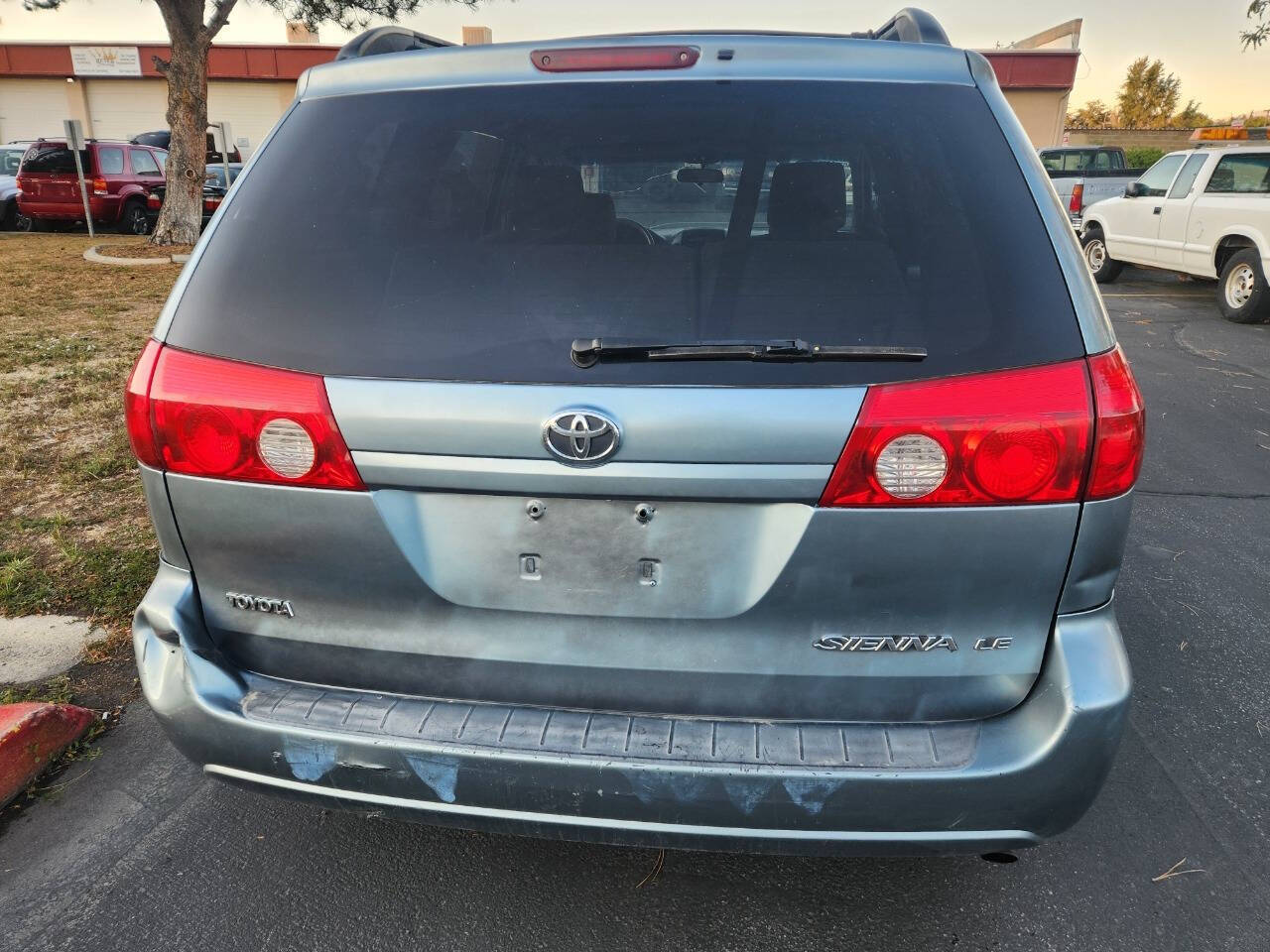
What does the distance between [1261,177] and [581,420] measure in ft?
41.5

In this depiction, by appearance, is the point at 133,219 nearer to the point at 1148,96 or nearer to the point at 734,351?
the point at 734,351

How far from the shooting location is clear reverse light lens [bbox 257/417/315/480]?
1.81 m

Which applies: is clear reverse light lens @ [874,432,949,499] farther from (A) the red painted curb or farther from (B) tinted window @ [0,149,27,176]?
(B) tinted window @ [0,149,27,176]

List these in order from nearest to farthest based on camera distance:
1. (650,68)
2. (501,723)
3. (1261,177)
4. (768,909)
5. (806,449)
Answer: (806,449) → (501,723) → (650,68) → (768,909) → (1261,177)

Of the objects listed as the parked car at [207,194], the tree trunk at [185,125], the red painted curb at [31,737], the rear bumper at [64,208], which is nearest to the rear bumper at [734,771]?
the red painted curb at [31,737]

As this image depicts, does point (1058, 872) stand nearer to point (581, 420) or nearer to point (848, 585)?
point (848, 585)

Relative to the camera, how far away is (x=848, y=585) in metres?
1.74

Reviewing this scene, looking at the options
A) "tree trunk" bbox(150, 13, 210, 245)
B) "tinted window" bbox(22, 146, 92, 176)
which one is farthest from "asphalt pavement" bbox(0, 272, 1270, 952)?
"tinted window" bbox(22, 146, 92, 176)

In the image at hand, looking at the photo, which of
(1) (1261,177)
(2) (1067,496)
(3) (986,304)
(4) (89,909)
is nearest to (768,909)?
(2) (1067,496)

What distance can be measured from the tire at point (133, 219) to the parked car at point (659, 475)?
20131 mm

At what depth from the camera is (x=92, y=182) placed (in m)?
18.5

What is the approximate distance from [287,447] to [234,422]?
0.42 ft

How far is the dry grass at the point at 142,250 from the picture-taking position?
15047 millimetres

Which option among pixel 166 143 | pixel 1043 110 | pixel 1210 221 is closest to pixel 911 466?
pixel 1210 221
